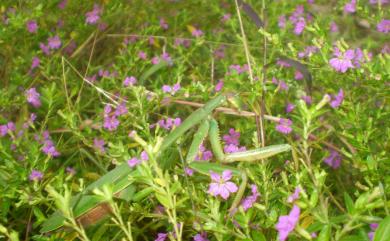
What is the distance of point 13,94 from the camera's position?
1896mm

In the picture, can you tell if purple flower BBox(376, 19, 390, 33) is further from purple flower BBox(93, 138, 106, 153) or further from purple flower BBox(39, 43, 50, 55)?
purple flower BBox(39, 43, 50, 55)

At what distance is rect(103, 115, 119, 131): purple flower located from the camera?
1497 mm

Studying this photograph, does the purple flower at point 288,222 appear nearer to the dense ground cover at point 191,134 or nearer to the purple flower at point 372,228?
the dense ground cover at point 191,134

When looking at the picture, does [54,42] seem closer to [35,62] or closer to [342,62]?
[35,62]

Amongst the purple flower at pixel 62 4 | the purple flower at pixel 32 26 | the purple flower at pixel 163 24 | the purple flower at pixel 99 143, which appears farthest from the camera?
the purple flower at pixel 163 24

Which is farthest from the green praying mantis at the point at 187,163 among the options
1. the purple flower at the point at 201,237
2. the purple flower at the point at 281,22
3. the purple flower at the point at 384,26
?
the purple flower at the point at 281,22

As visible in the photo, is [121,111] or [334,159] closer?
→ [121,111]

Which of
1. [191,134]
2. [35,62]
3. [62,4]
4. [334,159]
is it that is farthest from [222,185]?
[62,4]

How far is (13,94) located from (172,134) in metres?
1.08

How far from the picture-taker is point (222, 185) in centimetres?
105

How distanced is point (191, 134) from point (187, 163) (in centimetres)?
39

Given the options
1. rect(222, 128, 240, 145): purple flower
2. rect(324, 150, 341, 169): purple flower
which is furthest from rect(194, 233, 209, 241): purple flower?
rect(324, 150, 341, 169): purple flower

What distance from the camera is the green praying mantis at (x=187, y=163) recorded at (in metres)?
1.00

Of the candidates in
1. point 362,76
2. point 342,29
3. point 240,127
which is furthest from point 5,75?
point 342,29
